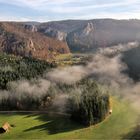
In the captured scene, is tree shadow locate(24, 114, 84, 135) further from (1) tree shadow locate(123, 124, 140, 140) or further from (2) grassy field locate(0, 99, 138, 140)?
(1) tree shadow locate(123, 124, 140, 140)

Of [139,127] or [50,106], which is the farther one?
[50,106]

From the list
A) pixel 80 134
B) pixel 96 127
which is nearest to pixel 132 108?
pixel 96 127

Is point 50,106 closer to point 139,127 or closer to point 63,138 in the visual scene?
point 63,138

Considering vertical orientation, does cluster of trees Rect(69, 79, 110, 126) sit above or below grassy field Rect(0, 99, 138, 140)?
above

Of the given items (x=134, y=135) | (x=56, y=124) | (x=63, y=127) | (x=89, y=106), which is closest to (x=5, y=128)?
(x=56, y=124)

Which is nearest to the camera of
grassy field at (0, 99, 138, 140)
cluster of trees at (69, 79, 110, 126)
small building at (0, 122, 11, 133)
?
grassy field at (0, 99, 138, 140)

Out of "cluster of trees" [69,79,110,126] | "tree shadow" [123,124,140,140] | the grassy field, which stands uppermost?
"cluster of trees" [69,79,110,126]

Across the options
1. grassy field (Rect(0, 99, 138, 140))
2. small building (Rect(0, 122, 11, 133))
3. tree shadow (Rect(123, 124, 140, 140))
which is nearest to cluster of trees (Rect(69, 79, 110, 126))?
grassy field (Rect(0, 99, 138, 140))
